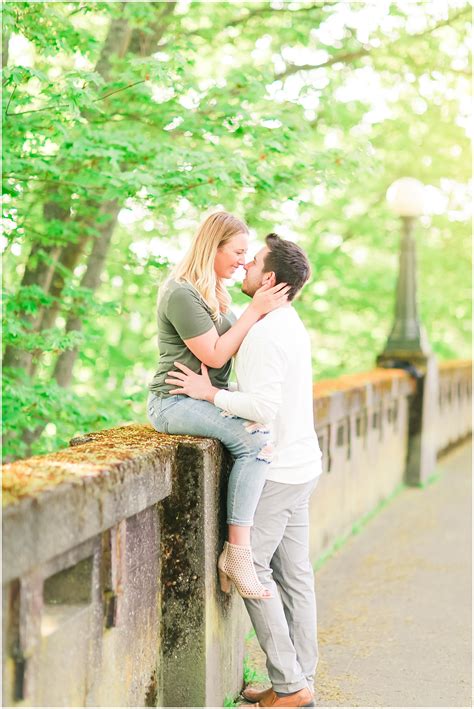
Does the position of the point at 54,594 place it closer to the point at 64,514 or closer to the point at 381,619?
the point at 64,514

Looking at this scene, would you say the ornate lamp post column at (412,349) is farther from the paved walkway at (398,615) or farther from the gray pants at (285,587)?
the gray pants at (285,587)

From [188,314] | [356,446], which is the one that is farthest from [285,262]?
[356,446]

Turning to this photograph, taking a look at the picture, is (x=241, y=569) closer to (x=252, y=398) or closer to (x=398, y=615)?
(x=252, y=398)

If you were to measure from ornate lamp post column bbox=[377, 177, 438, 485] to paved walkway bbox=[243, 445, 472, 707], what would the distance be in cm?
173

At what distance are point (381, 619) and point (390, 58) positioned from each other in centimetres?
761

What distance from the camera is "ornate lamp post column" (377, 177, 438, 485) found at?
11031 mm

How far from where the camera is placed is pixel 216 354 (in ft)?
13.3

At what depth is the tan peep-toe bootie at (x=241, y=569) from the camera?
13.0 feet

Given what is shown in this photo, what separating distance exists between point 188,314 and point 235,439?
591 millimetres

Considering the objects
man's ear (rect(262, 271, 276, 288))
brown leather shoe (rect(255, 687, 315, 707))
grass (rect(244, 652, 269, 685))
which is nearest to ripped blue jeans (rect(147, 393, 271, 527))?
man's ear (rect(262, 271, 276, 288))

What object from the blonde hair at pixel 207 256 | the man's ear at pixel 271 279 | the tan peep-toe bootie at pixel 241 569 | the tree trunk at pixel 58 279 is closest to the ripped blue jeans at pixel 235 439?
the tan peep-toe bootie at pixel 241 569

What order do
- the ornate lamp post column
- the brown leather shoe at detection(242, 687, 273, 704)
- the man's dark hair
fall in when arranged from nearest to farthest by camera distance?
the man's dark hair < the brown leather shoe at detection(242, 687, 273, 704) < the ornate lamp post column

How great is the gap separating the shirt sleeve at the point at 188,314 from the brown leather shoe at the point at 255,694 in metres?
1.70

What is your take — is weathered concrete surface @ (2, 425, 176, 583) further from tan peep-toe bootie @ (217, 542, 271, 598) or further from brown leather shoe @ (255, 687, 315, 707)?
brown leather shoe @ (255, 687, 315, 707)
